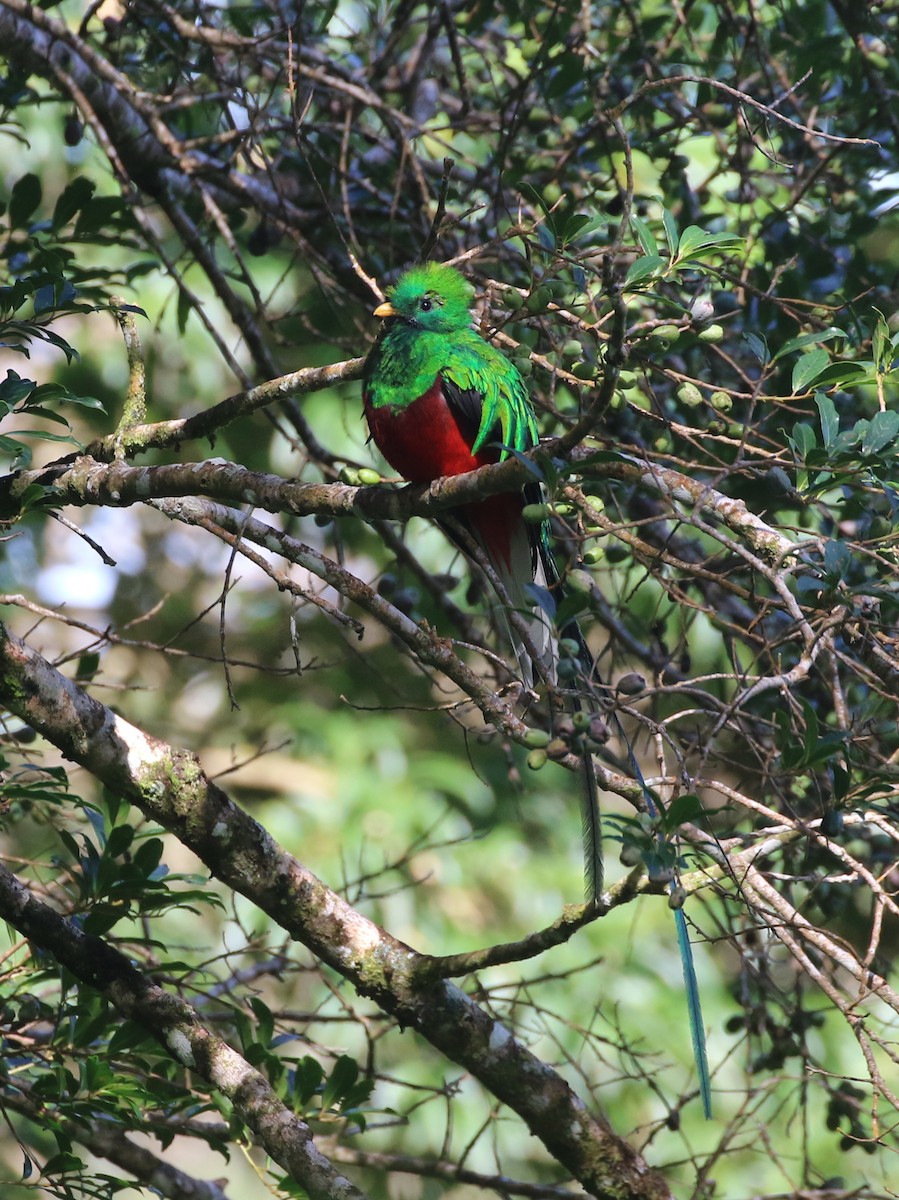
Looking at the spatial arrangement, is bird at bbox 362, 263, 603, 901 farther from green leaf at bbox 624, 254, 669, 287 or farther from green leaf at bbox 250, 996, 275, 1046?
green leaf at bbox 250, 996, 275, 1046

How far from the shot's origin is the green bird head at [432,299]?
3297 mm

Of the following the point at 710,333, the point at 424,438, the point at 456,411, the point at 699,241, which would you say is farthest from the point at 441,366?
the point at 699,241

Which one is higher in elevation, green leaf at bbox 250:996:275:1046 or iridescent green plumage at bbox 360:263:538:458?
iridescent green plumage at bbox 360:263:538:458

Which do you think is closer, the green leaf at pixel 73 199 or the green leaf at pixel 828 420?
the green leaf at pixel 828 420

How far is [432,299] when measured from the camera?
3.37 meters

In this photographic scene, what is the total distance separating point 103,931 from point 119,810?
27cm

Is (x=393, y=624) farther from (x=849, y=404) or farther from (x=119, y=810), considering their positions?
(x=849, y=404)

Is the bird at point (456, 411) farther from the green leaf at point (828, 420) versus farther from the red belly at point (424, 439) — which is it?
the green leaf at point (828, 420)

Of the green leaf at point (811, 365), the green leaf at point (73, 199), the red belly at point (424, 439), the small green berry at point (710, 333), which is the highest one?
the green leaf at point (73, 199)

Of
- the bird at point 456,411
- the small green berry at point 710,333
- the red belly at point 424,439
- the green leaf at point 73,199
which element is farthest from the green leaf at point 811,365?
the green leaf at point 73,199

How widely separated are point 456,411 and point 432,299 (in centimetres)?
40

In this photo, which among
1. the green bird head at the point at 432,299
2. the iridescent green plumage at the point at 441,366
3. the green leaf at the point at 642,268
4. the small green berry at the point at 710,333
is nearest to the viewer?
the green leaf at the point at 642,268

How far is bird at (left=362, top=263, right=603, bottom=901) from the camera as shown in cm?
310

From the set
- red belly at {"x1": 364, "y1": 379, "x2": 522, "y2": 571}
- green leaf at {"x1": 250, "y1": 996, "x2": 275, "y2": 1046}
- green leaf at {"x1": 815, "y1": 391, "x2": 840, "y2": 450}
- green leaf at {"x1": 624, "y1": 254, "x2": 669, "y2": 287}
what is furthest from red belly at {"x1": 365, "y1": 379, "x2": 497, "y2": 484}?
green leaf at {"x1": 250, "y1": 996, "x2": 275, "y2": 1046}
